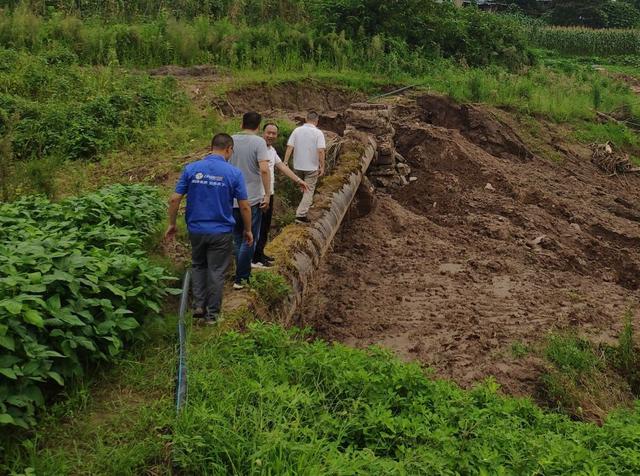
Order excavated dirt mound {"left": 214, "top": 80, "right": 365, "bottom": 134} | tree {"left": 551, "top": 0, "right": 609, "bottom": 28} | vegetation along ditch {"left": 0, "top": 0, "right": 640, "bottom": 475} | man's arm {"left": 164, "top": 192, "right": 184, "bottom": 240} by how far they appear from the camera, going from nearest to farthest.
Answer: vegetation along ditch {"left": 0, "top": 0, "right": 640, "bottom": 475} < man's arm {"left": 164, "top": 192, "right": 184, "bottom": 240} < excavated dirt mound {"left": 214, "top": 80, "right": 365, "bottom": 134} < tree {"left": 551, "top": 0, "right": 609, "bottom": 28}

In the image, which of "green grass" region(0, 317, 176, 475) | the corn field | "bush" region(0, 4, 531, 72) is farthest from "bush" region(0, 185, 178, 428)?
the corn field

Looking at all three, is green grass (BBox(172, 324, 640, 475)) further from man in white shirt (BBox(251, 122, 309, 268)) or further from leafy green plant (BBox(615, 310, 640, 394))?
man in white shirt (BBox(251, 122, 309, 268))

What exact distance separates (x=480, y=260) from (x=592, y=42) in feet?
109

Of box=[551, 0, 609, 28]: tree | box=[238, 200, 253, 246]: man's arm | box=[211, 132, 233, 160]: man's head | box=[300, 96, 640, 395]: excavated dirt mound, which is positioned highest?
box=[551, 0, 609, 28]: tree

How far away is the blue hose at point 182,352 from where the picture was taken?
4.08m

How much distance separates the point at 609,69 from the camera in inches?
1188

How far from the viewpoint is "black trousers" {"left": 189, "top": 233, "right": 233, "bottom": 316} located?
17.8ft

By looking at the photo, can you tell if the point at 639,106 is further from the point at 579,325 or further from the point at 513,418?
the point at 513,418

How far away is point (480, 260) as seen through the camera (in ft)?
29.6

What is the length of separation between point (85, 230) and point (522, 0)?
5346cm

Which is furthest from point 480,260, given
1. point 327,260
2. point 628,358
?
point 628,358

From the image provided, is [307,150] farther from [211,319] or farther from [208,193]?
[211,319]

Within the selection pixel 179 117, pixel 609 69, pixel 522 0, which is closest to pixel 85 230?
pixel 179 117

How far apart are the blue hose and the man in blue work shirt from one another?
0.15m
